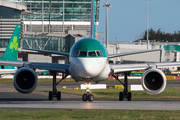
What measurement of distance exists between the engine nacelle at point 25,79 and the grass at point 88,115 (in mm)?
6266

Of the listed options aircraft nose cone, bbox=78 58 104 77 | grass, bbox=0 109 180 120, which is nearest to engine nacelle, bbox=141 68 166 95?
aircraft nose cone, bbox=78 58 104 77

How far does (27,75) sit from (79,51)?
455 cm

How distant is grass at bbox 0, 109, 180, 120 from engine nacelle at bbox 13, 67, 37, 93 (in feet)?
20.6

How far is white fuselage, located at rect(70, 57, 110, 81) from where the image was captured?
73.5ft

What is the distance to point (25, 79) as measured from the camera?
24.7 m

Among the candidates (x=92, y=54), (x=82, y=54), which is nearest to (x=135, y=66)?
(x=92, y=54)

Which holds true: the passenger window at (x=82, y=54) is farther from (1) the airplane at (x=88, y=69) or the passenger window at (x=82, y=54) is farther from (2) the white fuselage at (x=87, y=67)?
(2) the white fuselage at (x=87, y=67)

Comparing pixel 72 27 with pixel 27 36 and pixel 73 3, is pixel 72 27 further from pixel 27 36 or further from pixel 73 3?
pixel 27 36

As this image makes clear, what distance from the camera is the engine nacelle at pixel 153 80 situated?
23891 millimetres

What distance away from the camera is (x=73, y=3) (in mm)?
145625

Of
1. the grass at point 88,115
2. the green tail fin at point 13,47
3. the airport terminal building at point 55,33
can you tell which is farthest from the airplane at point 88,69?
the airport terminal building at point 55,33

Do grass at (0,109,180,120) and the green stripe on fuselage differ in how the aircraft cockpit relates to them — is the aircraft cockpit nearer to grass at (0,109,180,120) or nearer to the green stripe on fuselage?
the green stripe on fuselage

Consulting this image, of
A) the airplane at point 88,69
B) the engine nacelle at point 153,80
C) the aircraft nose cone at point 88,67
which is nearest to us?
the aircraft nose cone at point 88,67

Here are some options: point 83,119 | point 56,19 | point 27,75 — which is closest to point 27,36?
point 56,19
